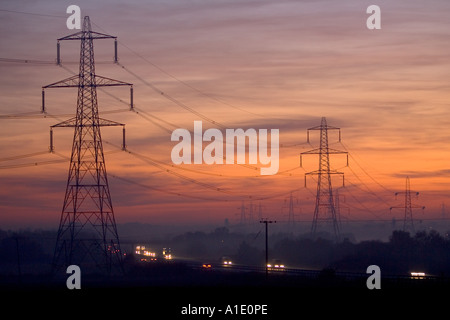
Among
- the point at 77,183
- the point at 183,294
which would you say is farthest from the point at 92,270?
the point at 183,294

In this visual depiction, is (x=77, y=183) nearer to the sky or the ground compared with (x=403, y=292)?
nearer to the sky

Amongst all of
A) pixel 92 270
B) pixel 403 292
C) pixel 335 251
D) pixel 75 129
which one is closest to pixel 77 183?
pixel 75 129

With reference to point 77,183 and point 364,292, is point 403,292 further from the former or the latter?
point 77,183

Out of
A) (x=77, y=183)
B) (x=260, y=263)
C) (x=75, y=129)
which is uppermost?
(x=75, y=129)

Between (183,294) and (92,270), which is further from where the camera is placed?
(92,270)
